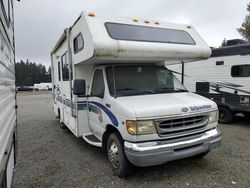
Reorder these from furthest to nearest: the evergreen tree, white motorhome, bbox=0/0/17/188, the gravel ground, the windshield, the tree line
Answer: the tree line, the evergreen tree, the windshield, the gravel ground, white motorhome, bbox=0/0/17/188

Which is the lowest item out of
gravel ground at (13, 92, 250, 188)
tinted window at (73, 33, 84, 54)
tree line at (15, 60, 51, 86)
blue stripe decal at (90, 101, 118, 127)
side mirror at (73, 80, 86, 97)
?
gravel ground at (13, 92, 250, 188)

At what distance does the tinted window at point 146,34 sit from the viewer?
153 inches

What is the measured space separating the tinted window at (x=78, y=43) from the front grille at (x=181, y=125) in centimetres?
233

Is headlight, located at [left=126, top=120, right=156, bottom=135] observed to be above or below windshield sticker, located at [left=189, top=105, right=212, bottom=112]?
below

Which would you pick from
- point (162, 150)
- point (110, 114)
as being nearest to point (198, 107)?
point (162, 150)

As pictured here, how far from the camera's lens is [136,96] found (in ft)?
12.9

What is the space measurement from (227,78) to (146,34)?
484cm

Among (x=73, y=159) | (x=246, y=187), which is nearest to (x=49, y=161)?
(x=73, y=159)

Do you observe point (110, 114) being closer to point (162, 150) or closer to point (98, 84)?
point (98, 84)

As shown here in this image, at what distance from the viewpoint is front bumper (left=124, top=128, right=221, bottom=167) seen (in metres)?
3.22

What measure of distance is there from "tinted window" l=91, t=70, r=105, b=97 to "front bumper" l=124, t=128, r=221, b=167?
1.36 meters

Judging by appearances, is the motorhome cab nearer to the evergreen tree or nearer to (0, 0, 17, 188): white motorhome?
(0, 0, 17, 188): white motorhome

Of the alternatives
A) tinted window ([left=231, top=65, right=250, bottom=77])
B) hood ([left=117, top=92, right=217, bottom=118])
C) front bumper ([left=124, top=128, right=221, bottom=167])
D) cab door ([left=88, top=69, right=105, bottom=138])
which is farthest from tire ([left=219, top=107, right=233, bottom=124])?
cab door ([left=88, top=69, right=105, bottom=138])

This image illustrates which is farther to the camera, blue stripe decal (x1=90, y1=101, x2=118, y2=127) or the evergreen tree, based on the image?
the evergreen tree
